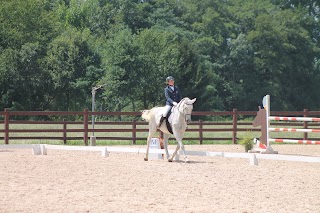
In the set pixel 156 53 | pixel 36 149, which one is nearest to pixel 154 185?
pixel 36 149

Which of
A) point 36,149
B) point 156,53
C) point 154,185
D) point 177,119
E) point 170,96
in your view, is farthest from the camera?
point 156,53

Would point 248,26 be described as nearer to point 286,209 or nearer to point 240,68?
point 240,68

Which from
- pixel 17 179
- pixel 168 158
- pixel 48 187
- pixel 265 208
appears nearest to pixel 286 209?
pixel 265 208

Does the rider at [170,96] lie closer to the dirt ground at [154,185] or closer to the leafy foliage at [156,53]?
the dirt ground at [154,185]

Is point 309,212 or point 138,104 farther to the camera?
point 138,104

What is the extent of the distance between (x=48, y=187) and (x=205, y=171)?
376cm

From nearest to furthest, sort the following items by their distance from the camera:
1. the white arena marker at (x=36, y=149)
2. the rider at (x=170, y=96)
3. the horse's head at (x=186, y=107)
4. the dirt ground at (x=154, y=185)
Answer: the dirt ground at (x=154, y=185), the horse's head at (x=186, y=107), the rider at (x=170, y=96), the white arena marker at (x=36, y=149)

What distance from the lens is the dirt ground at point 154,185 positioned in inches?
401

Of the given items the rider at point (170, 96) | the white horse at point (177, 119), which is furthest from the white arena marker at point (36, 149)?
the rider at point (170, 96)

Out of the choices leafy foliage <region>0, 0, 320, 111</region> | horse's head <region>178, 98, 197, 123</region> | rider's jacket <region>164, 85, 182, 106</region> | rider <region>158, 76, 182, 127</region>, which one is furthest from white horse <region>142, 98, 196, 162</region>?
leafy foliage <region>0, 0, 320, 111</region>

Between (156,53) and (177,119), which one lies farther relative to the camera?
(156,53)

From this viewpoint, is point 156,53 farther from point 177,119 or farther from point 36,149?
point 177,119

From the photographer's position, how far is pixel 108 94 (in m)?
49.3

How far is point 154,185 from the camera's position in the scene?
12.2 m
